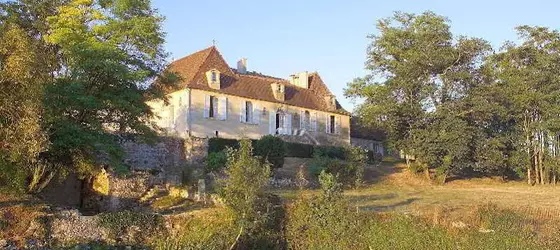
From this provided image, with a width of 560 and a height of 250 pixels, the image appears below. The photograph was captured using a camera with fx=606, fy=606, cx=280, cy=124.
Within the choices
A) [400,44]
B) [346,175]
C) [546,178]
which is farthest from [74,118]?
[546,178]

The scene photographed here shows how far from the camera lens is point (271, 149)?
30.8 metres

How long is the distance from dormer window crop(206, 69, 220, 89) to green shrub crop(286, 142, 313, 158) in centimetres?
571

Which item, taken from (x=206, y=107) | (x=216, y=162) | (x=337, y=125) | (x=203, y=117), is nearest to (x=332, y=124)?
(x=337, y=125)

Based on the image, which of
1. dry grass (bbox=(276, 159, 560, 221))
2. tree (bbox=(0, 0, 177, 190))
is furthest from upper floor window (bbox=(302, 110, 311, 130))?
tree (bbox=(0, 0, 177, 190))

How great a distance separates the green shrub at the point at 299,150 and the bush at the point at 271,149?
5.75 meters

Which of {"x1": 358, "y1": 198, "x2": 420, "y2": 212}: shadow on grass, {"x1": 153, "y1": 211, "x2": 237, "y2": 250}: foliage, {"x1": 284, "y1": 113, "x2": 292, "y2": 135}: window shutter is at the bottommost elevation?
{"x1": 153, "y1": 211, "x2": 237, "y2": 250}: foliage

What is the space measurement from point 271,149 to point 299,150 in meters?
7.49

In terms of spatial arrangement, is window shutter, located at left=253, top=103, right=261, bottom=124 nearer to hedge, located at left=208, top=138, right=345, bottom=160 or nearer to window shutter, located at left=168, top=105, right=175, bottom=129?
hedge, located at left=208, top=138, right=345, bottom=160

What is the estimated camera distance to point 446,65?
37844mm

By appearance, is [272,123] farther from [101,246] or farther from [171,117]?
[101,246]

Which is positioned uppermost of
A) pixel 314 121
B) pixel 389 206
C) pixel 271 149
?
pixel 314 121

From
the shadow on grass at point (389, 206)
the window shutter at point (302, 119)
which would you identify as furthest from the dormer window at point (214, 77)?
the shadow on grass at point (389, 206)

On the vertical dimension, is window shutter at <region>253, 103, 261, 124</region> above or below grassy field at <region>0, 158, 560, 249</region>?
above

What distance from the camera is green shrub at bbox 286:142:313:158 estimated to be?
123ft
